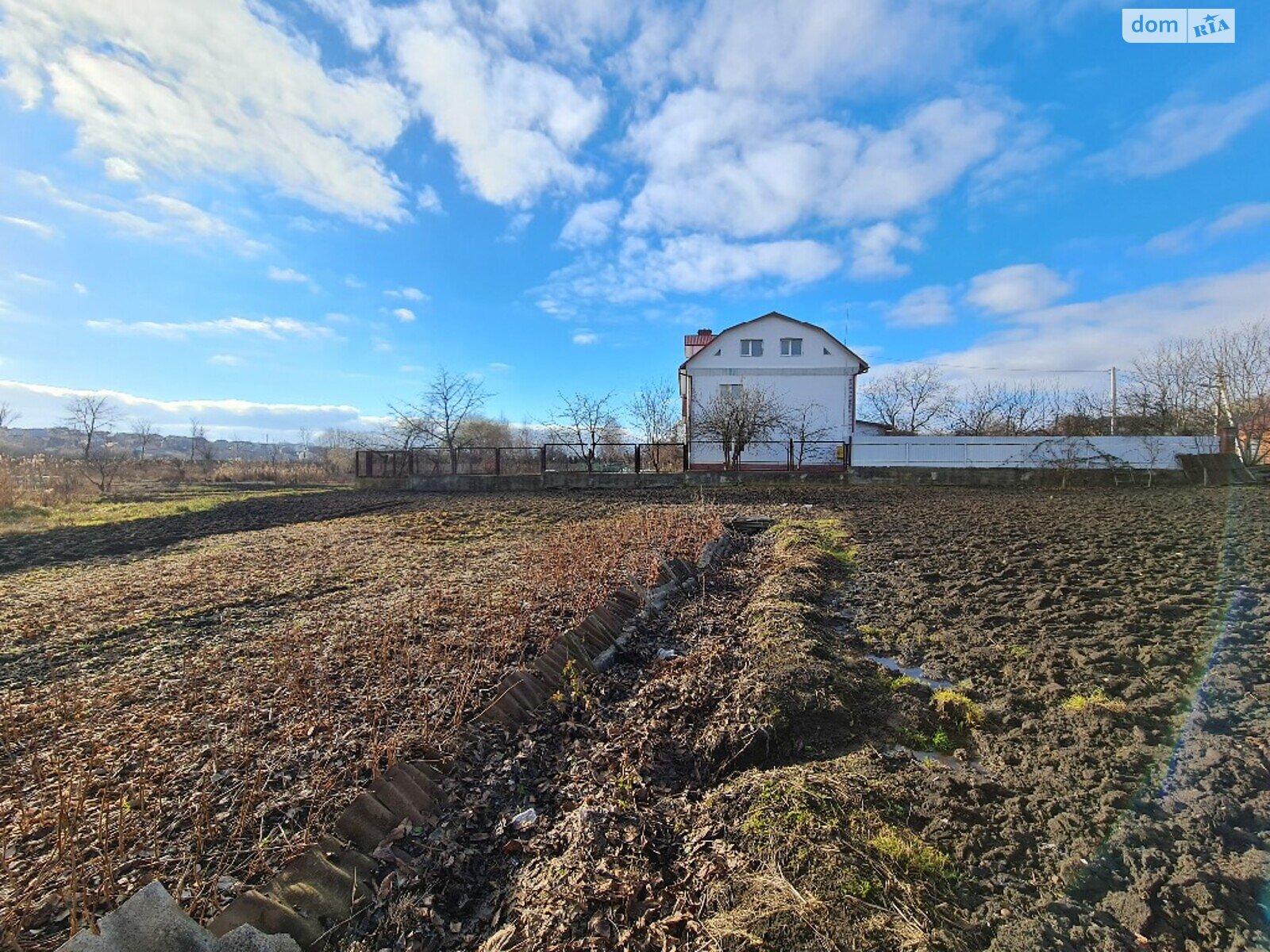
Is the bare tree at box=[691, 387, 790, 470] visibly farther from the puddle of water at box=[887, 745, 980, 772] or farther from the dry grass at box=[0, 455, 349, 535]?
the puddle of water at box=[887, 745, 980, 772]

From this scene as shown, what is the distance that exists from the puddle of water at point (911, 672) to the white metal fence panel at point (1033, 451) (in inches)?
623

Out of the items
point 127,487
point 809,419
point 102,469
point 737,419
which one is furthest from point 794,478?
point 127,487

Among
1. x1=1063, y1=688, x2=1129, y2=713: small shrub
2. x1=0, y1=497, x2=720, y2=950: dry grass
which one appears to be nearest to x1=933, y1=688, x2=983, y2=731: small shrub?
x1=1063, y1=688, x2=1129, y2=713: small shrub

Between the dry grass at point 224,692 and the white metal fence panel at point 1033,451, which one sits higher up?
the white metal fence panel at point 1033,451

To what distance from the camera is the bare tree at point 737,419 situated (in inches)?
782

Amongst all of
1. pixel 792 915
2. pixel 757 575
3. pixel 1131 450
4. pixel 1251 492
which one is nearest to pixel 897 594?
pixel 757 575

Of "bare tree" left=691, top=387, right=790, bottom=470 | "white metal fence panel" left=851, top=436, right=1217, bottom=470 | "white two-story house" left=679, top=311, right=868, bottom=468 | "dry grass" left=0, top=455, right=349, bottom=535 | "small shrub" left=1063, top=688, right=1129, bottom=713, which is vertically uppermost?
"white two-story house" left=679, top=311, right=868, bottom=468

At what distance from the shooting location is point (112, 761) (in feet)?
7.84

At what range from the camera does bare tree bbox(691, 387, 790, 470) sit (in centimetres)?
1986

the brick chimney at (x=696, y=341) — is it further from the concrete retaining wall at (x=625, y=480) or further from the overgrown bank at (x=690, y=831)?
the overgrown bank at (x=690, y=831)

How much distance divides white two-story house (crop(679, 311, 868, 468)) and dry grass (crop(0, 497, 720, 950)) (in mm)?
19185

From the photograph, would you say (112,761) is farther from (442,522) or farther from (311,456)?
(311,456)

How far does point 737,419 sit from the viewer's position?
19734mm

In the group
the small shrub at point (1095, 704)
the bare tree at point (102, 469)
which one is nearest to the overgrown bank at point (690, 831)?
the small shrub at point (1095, 704)
